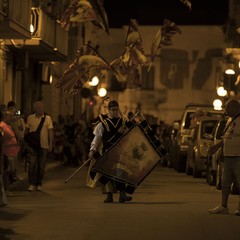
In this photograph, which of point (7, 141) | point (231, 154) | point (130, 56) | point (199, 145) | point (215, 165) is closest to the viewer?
point (231, 154)

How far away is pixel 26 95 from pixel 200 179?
11.8m

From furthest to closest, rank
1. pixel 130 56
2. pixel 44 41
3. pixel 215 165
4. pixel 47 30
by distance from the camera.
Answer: pixel 47 30 → pixel 44 41 → pixel 130 56 → pixel 215 165

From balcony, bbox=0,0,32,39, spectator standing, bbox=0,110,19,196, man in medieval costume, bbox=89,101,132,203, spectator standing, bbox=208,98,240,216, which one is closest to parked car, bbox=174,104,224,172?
balcony, bbox=0,0,32,39

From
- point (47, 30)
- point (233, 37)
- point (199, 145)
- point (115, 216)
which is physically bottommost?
point (115, 216)

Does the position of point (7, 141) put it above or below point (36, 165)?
above

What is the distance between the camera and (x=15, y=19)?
26.7 metres

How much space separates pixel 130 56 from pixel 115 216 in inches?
493

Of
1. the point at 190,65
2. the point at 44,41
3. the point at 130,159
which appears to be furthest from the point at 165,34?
the point at 190,65

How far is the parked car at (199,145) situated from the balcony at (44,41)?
254 inches

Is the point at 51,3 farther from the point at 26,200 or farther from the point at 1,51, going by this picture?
the point at 26,200

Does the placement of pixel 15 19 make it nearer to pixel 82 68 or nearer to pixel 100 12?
pixel 82 68

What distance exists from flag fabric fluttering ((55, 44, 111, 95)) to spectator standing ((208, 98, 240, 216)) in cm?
1063

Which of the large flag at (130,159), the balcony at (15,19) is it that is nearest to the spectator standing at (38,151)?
the large flag at (130,159)

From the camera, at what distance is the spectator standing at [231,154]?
15836mm
